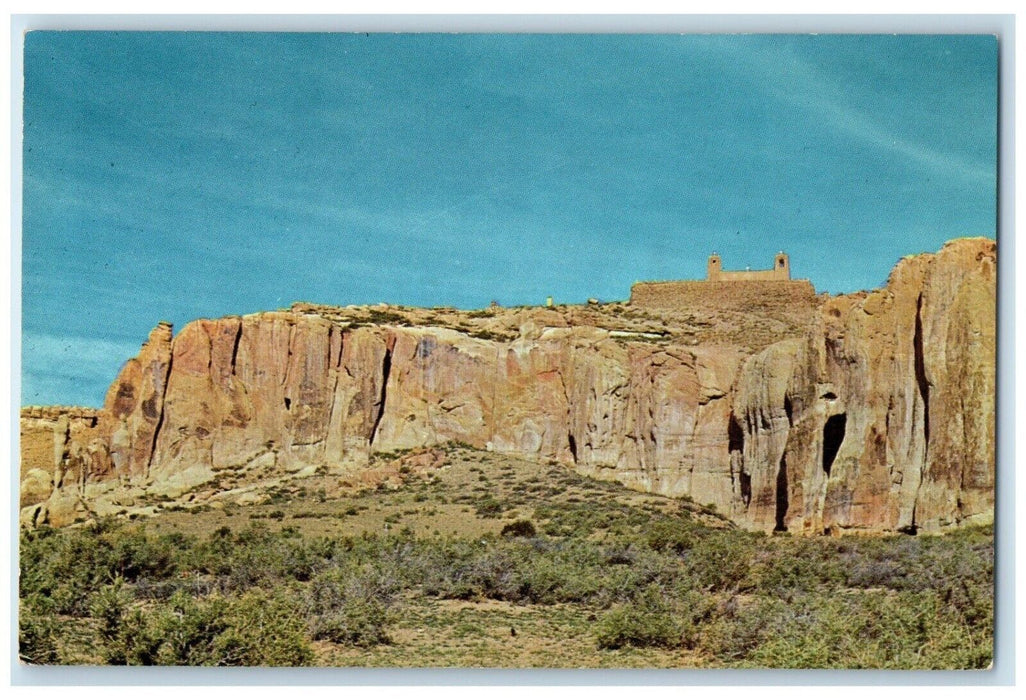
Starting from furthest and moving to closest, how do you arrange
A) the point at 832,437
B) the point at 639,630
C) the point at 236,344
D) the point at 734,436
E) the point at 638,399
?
the point at 236,344 < the point at 638,399 < the point at 734,436 < the point at 832,437 < the point at 639,630

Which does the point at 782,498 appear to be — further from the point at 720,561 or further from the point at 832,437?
the point at 720,561

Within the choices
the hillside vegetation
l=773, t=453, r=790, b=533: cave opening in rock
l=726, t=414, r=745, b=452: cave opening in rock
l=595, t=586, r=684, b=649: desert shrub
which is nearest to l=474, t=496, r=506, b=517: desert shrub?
the hillside vegetation

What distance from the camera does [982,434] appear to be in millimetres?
9617

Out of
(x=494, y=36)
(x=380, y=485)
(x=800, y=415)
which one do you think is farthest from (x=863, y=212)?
(x=380, y=485)

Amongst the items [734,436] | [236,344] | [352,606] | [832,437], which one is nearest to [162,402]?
[236,344]

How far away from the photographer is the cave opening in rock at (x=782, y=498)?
11430 mm

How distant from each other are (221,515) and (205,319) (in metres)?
2.74

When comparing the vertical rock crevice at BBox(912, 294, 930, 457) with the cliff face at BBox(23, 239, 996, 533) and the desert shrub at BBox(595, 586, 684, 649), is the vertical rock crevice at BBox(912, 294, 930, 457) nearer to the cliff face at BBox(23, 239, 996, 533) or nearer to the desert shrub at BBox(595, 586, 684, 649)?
the cliff face at BBox(23, 239, 996, 533)

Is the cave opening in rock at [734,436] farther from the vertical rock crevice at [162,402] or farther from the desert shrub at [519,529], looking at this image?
the vertical rock crevice at [162,402]

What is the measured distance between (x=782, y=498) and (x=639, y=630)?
124 inches

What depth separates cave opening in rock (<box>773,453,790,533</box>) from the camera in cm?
1143

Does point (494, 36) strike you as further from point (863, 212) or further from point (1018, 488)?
point (1018, 488)

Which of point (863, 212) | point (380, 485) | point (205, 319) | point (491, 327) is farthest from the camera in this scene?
point (491, 327)

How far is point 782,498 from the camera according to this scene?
11656 mm
